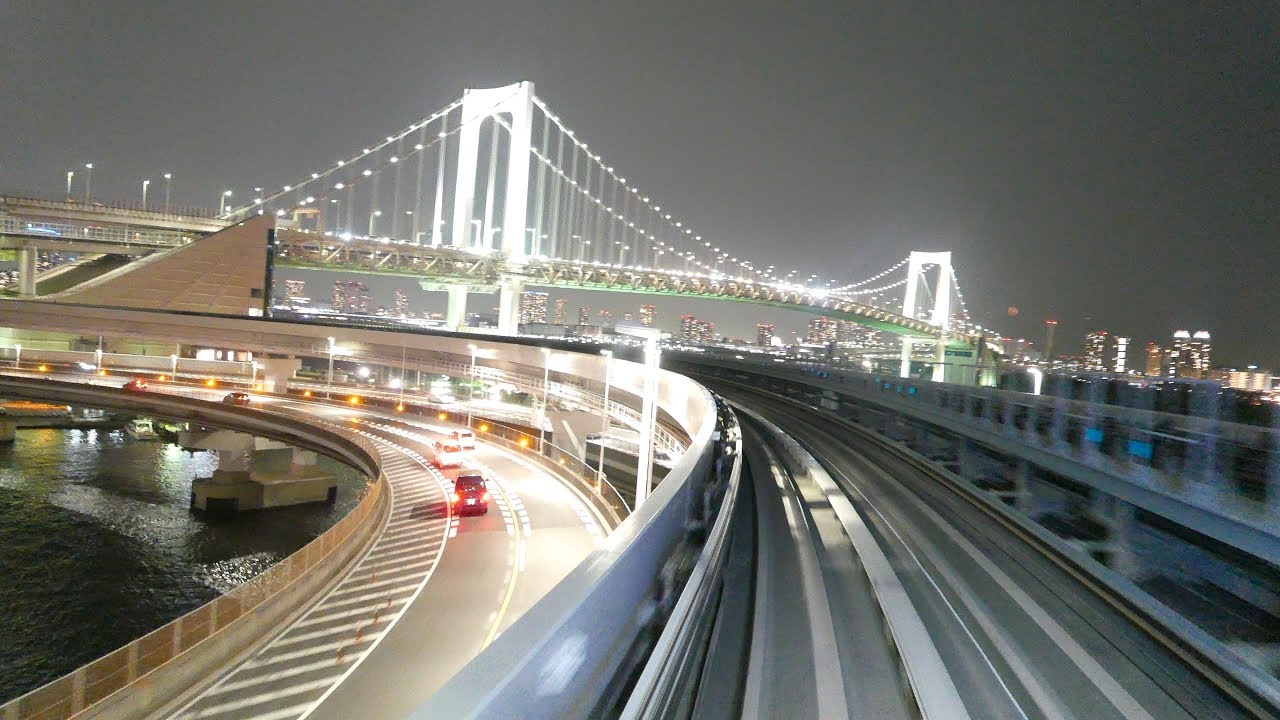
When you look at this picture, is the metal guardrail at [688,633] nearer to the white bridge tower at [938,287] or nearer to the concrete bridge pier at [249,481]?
the concrete bridge pier at [249,481]

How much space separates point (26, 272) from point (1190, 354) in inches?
2073

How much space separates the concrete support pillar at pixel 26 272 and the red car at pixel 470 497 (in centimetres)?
3997

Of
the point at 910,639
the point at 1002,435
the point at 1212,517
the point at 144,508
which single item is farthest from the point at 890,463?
the point at 144,508

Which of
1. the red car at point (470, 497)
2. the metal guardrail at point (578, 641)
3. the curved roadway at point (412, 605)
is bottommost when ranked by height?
the curved roadway at point (412, 605)

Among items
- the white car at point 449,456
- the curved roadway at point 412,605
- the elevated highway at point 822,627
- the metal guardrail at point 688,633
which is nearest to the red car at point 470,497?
the curved roadway at point 412,605

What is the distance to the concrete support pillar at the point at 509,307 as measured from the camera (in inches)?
1831

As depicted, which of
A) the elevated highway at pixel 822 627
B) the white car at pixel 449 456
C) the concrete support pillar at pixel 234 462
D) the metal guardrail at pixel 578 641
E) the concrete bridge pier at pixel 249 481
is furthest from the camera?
the concrete support pillar at pixel 234 462

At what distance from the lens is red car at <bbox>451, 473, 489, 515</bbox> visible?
15867mm

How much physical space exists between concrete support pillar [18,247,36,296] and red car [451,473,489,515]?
39966mm

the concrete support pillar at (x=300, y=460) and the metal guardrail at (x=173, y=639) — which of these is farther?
the concrete support pillar at (x=300, y=460)

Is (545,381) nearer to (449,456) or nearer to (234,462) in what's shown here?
(449,456)

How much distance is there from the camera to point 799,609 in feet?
13.0

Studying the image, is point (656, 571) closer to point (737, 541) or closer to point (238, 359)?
point (737, 541)

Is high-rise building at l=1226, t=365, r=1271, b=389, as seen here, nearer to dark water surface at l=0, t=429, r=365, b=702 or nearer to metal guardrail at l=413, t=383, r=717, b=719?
metal guardrail at l=413, t=383, r=717, b=719
